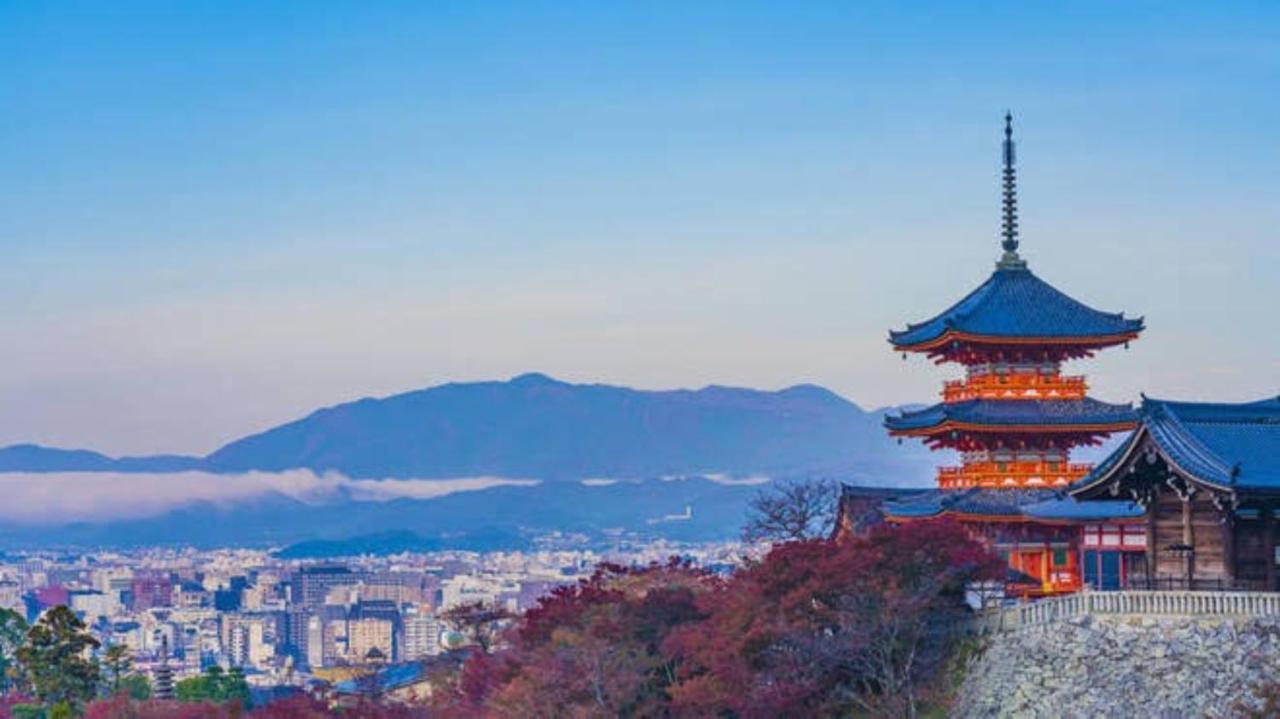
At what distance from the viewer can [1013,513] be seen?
4131 centimetres

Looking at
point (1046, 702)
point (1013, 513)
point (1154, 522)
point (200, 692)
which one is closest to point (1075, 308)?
point (1013, 513)

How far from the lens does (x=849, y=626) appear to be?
35531 millimetres

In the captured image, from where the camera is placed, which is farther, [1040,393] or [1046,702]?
[1040,393]

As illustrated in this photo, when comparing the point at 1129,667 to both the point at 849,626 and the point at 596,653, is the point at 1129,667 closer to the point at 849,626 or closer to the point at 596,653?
the point at 849,626

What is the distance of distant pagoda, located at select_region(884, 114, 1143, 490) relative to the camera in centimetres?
4325

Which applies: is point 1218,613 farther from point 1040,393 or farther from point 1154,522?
point 1040,393

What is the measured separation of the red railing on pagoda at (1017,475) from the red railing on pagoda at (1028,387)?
1275 mm

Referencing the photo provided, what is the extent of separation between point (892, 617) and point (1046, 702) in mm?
3651

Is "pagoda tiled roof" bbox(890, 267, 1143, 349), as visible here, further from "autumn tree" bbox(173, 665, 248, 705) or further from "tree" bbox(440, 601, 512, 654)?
"autumn tree" bbox(173, 665, 248, 705)

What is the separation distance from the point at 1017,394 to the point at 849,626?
1005 centimetres

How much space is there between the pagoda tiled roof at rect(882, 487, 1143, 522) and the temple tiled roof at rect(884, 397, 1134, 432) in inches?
50.5

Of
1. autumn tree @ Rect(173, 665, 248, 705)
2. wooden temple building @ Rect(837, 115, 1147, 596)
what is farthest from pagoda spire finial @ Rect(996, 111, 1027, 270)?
autumn tree @ Rect(173, 665, 248, 705)

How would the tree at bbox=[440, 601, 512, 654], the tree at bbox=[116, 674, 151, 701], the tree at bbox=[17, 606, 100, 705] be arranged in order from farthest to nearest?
the tree at bbox=[116, 674, 151, 701] < the tree at bbox=[440, 601, 512, 654] < the tree at bbox=[17, 606, 100, 705]

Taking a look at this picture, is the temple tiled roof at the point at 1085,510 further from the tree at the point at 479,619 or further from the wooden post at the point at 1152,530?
the tree at the point at 479,619
